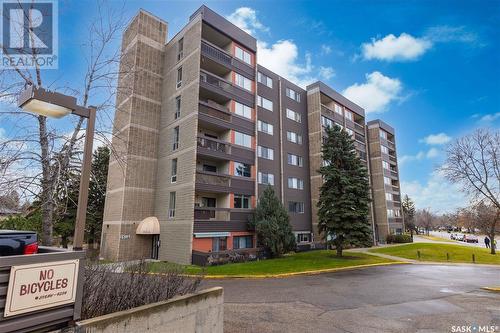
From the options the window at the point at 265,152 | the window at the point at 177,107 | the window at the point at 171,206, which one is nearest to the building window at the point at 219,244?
the window at the point at 171,206

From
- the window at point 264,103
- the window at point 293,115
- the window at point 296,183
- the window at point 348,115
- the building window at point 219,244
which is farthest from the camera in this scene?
the window at point 348,115

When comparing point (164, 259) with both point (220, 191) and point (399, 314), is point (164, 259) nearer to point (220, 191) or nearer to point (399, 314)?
point (220, 191)

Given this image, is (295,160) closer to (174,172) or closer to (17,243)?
(174,172)

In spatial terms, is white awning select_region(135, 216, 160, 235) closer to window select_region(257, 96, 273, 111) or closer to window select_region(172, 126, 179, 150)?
window select_region(172, 126, 179, 150)

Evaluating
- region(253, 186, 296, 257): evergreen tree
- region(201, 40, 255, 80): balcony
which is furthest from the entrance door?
region(201, 40, 255, 80): balcony

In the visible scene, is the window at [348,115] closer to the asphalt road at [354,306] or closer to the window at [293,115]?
the window at [293,115]

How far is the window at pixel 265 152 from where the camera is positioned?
3278 cm

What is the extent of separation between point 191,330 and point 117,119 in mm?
28067

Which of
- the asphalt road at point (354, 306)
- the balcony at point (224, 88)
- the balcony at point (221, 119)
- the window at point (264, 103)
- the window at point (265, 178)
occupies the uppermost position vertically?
the window at point (264, 103)

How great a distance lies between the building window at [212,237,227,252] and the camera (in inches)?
970

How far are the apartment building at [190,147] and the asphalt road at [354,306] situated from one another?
36.2ft

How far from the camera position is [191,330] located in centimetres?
568

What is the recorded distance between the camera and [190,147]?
2503cm

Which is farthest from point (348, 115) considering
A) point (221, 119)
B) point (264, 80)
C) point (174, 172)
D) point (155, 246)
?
point (155, 246)
